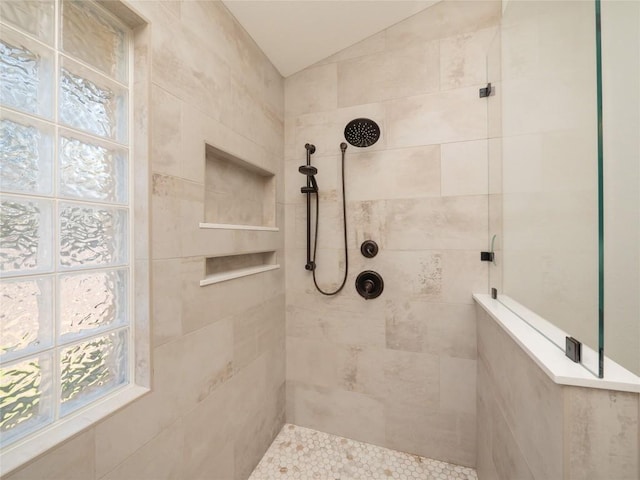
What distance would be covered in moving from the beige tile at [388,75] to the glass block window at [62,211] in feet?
3.70

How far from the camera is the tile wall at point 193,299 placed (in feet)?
2.78

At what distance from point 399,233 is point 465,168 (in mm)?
474

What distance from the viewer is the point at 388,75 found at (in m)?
1.56

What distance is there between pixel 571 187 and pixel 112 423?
152cm

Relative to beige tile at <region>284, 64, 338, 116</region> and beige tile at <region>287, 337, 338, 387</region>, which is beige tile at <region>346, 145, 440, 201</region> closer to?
beige tile at <region>284, 64, 338, 116</region>

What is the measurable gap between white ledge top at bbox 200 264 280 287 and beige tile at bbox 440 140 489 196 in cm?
106

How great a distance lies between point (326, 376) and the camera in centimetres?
169

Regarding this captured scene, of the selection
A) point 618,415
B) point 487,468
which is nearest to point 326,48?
point 618,415

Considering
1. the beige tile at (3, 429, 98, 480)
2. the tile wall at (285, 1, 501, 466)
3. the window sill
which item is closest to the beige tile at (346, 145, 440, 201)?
the tile wall at (285, 1, 501, 466)

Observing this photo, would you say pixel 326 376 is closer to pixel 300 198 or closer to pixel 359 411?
pixel 359 411

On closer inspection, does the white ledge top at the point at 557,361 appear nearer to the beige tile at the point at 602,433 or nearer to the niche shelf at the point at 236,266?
the beige tile at the point at 602,433

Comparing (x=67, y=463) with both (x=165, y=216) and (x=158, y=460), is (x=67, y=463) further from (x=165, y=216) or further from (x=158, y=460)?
(x=165, y=216)

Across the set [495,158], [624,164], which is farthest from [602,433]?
[495,158]

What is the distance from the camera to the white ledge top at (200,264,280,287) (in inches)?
44.7
